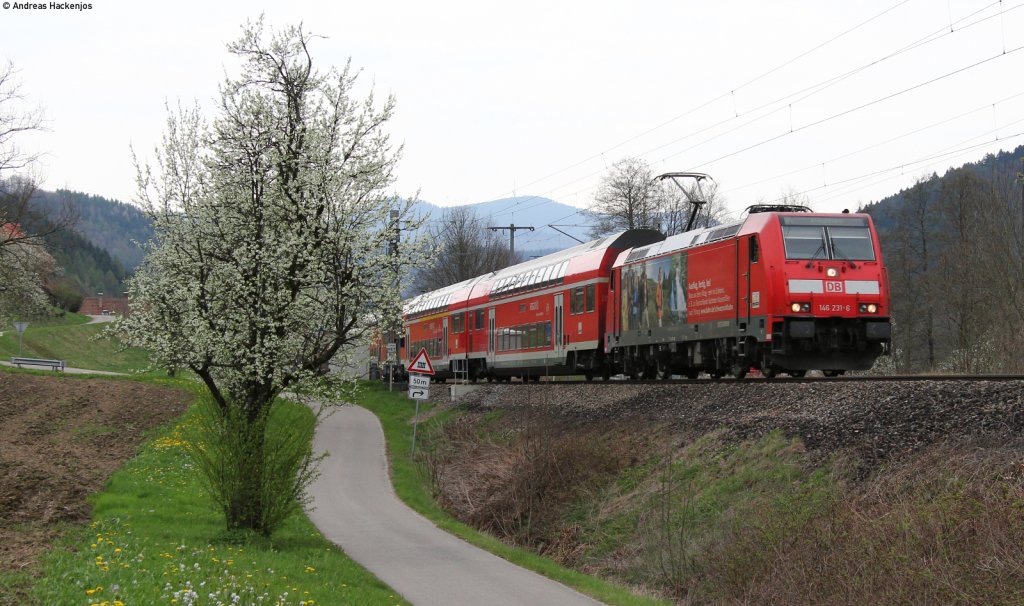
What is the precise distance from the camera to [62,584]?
9969 millimetres

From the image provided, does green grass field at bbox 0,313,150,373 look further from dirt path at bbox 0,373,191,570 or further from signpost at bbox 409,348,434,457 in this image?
signpost at bbox 409,348,434,457

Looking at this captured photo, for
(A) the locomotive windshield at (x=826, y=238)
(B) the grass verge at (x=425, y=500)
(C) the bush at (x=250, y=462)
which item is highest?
(A) the locomotive windshield at (x=826, y=238)

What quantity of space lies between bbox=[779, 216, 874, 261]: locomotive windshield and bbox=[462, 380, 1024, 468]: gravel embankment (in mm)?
2675

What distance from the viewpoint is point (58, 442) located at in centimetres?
2512

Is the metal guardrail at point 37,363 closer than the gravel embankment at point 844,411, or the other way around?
the gravel embankment at point 844,411

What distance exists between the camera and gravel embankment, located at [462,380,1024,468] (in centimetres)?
1321

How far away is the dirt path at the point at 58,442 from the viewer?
14359 mm

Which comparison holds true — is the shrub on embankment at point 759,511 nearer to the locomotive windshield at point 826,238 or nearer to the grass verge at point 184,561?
the locomotive windshield at point 826,238

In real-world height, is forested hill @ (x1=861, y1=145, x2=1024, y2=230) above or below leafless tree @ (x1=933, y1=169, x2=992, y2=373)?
above

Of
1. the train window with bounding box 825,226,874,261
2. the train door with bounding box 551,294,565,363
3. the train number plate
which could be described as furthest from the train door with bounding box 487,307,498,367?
the train number plate

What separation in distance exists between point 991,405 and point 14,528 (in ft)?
43.2

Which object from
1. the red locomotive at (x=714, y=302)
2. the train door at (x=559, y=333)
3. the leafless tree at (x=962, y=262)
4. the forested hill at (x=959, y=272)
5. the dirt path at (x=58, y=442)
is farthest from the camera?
the leafless tree at (x=962, y=262)

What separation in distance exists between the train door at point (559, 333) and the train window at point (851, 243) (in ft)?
40.0

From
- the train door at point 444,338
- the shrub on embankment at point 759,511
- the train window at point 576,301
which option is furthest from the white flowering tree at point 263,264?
the train door at point 444,338
